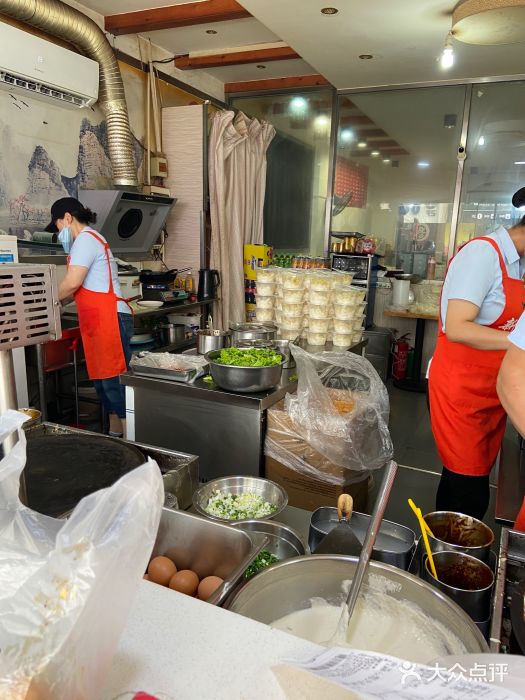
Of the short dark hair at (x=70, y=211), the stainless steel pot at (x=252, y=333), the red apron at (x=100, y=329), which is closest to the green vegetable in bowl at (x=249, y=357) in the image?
the stainless steel pot at (x=252, y=333)

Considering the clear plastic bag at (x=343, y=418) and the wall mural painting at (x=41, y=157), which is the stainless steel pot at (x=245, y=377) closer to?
the clear plastic bag at (x=343, y=418)

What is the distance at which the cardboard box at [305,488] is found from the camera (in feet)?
7.20

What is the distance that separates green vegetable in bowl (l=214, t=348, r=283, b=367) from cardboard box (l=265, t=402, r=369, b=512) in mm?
208

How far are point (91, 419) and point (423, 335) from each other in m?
3.67

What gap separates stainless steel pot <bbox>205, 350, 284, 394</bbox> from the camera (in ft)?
7.11

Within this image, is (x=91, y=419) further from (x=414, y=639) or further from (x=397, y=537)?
(x=414, y=639)

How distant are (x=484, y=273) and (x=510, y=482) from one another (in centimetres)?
78

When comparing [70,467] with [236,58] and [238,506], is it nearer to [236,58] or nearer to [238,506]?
[238,506]

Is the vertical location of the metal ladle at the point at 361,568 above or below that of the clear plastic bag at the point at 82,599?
below

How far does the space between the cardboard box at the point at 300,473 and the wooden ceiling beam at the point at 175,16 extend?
11.5 ft

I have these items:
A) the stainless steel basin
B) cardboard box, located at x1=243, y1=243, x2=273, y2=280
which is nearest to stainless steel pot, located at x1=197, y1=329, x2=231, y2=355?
the stainless steel basin

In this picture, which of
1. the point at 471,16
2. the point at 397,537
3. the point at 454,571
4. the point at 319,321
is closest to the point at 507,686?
the point at 454,571

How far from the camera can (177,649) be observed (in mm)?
676

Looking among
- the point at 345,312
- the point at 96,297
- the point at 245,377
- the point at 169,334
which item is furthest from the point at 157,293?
the point at 245,377
